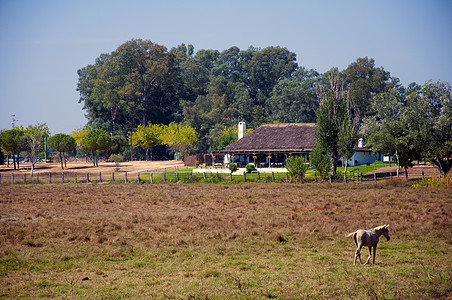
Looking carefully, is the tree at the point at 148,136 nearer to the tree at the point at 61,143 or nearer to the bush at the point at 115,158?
the bush at the point at 115,158

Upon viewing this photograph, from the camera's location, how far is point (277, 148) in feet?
176

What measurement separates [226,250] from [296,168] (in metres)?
25.1

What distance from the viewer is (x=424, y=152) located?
36.3m

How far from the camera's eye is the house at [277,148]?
5284 centimetres

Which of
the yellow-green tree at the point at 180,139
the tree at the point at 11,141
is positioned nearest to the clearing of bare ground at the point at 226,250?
the tree at the point at 11,141

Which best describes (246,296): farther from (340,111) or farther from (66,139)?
(66,139)

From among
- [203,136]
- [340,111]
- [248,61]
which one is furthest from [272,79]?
[340,111]

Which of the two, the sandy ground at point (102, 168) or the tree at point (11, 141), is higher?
the tree at point (11, 141)

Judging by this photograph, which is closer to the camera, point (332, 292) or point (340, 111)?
point (332, 292)

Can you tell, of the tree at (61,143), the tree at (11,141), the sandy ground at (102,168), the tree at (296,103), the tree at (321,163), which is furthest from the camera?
the tree at (296,103)

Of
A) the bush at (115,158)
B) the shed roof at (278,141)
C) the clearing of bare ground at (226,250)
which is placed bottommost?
the clearing of bare ground at (226,250)

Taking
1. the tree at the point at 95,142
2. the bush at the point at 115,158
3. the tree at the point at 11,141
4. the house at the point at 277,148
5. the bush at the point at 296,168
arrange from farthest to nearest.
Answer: the bush at the point at 115,158 < the tree at the point at 95,142 < the tree at the point at 11,141 < the house at the point at 277,148 < the bush at the point at 296,168

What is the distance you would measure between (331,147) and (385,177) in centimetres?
609

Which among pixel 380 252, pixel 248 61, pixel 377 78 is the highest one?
pixel 248 61
